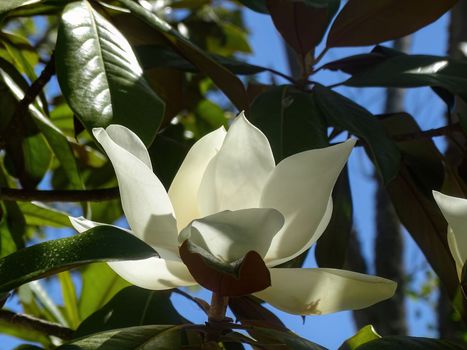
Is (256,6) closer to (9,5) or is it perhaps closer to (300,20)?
(300,20)

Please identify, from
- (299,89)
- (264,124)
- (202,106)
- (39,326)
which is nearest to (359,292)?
(264,124)

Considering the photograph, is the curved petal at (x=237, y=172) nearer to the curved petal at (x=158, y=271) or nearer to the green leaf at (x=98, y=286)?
the curved petal at (x=158, y=271)

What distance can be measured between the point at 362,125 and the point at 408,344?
13.5 inches

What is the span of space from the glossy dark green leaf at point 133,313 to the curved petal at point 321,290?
28 cm

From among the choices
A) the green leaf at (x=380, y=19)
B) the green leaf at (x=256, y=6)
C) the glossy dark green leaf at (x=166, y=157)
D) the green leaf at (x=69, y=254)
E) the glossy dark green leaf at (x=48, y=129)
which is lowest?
the green leaf at (x=69, y=254)

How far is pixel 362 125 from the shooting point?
910 millimetres

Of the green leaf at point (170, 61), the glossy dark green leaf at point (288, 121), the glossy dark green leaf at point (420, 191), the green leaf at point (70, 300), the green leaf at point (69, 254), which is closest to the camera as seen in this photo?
the green leaf at point (69, 254)

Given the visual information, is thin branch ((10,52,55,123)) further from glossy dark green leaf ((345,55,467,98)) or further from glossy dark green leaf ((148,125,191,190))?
glossy dark green leaf ((345,55,467,98))

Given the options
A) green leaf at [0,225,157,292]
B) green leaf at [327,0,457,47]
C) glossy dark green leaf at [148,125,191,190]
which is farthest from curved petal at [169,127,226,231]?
green leaf at [327,0,457,47]

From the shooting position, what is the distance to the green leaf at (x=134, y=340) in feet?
1.98

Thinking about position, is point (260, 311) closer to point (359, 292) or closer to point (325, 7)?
point (359, 292)

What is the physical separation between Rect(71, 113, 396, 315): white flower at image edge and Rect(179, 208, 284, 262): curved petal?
0.01m

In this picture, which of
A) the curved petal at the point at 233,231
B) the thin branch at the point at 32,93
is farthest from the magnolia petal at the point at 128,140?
the thin branch at the point at 32,93

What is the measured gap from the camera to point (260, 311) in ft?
2.88
